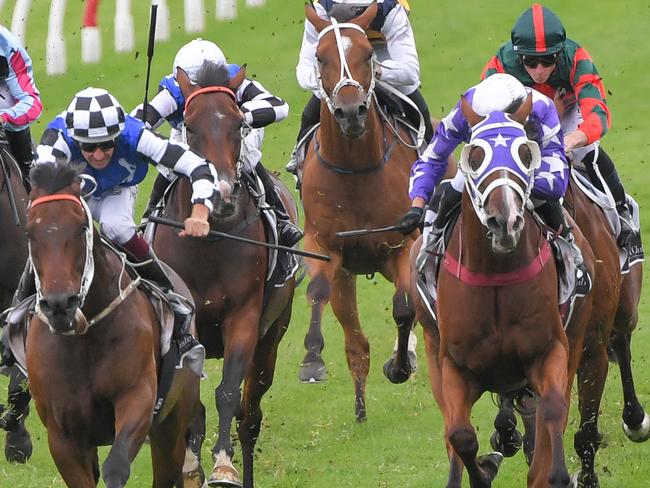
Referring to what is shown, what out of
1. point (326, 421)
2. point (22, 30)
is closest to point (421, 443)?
point (326, 421)

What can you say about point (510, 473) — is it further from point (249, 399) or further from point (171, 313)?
point (171, 313)

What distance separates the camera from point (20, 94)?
10484 mm

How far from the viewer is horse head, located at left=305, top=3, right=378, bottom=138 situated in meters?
9.89

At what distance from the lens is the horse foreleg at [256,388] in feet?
31.0

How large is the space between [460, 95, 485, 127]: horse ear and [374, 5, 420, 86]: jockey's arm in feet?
12.4

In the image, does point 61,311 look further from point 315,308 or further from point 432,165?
point 315,308

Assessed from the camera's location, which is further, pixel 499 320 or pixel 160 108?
pixel 160 108

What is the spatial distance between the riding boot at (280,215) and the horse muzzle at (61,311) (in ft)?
10.6

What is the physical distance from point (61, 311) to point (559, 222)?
8.89ft

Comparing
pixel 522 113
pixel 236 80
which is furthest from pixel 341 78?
pixel 522 113

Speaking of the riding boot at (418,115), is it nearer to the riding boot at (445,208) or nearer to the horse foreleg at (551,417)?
the riding boot at (445,208)

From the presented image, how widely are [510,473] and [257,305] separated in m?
1.81

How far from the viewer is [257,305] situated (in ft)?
30.1

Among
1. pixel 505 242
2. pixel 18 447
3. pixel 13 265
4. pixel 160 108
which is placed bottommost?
pixel 18 447
